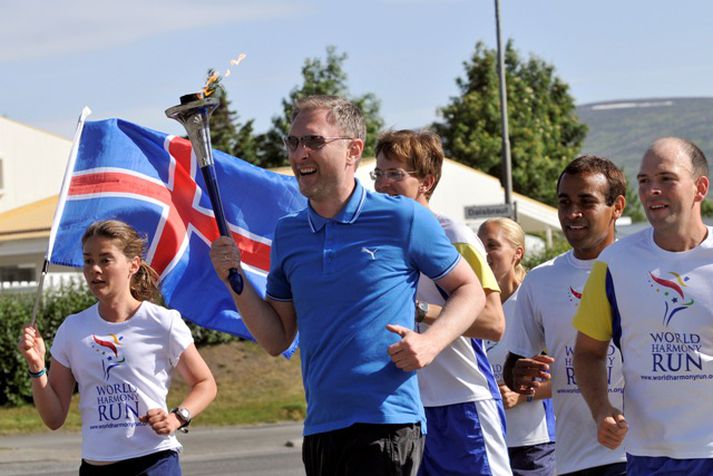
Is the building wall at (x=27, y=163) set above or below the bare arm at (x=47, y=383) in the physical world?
above

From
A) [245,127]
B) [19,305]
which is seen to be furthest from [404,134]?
[245,127]

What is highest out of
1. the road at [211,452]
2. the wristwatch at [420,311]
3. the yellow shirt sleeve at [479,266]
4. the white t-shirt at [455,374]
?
the yellow shirt sleeve at [479,266]

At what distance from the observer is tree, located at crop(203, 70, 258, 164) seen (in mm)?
55219

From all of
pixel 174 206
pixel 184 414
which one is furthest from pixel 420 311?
pixel 174 206

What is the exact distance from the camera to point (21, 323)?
21328 millimetres

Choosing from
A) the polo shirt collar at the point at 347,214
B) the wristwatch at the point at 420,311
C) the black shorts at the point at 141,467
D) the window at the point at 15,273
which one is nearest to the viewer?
the polo shirt collar at the point at 347,214

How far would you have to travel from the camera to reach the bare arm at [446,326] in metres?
4.41

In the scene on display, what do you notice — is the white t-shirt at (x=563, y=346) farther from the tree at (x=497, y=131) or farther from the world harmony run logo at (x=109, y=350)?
the tree at (x=497, y=131)

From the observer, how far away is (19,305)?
21547 mm

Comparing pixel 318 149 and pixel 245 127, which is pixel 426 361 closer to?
pixel 318 149

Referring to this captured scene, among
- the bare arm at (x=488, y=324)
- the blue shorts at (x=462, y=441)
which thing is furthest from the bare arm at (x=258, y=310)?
the blue shorts at (x=462, y=441)

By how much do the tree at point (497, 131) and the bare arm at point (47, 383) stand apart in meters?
49.5

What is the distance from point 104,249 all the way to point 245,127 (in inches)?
1992

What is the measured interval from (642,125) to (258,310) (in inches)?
1152
